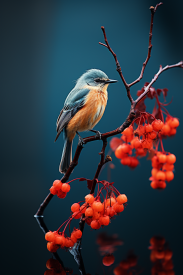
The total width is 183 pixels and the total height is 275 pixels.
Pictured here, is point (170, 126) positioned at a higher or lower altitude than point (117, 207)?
higher

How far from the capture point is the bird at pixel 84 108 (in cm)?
73

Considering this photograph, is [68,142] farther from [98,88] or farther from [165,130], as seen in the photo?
[165,130]

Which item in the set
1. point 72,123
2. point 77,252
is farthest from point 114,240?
point 72,123

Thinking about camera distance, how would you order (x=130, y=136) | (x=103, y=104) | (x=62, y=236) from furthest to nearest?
1. (x=103, y=104)
2. (x=130, y=136)
3. (x=62, y=236)

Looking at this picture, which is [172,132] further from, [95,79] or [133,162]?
[95,79]

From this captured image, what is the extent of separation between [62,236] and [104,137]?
0.73 ft

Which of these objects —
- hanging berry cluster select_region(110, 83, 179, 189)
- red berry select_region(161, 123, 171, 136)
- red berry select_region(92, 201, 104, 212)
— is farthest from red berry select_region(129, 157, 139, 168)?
red berry select_region(92, 201, 104, 212)

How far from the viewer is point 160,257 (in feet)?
1.91

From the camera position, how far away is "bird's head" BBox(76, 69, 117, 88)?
715mm

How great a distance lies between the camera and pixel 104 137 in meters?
0.56

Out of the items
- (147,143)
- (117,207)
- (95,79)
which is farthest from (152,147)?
(95,79)

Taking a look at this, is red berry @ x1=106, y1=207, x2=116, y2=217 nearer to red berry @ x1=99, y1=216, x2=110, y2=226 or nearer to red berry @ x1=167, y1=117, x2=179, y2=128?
red berry @ x1=99, y1=216, x2=110, y2=226

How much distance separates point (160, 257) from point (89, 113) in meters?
0.40

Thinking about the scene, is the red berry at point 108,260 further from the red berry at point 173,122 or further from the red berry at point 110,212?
the red berry at point 173,122
